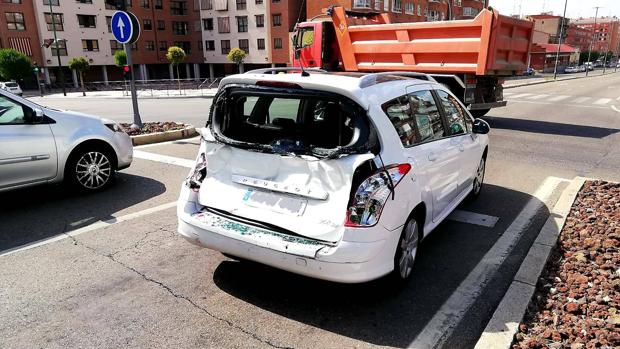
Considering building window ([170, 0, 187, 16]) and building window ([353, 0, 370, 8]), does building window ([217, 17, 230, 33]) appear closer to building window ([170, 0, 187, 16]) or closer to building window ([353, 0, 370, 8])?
building window ([170, 0, 187, 16])

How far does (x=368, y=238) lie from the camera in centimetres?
308

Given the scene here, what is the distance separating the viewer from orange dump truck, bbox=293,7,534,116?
11109 mm

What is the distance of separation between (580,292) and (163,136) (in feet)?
29.7

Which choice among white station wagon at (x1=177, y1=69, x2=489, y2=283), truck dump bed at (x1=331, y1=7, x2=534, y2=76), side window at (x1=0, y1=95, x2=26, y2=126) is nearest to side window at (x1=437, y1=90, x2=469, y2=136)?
white station wagon at (x1=177, y1=69, x2=489, y2=283)

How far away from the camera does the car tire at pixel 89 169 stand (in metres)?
6.09

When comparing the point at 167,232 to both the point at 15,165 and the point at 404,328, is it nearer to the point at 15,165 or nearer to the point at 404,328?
the point at 15,165

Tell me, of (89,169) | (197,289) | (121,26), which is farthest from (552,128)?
(197,289)

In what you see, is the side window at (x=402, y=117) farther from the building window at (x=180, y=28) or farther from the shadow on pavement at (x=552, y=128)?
the building window at (x=180, y=28)

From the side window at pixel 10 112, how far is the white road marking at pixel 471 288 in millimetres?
5302

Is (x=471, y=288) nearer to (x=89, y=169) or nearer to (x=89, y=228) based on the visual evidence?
(x=89, y=228)

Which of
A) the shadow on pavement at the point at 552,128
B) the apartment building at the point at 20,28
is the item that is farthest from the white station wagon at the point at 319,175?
the apartment building at the point at 20,28

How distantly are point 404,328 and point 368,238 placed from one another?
0.70 m

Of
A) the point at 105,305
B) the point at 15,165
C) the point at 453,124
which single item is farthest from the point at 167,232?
the point at 453,124

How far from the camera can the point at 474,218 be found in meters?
5.32
